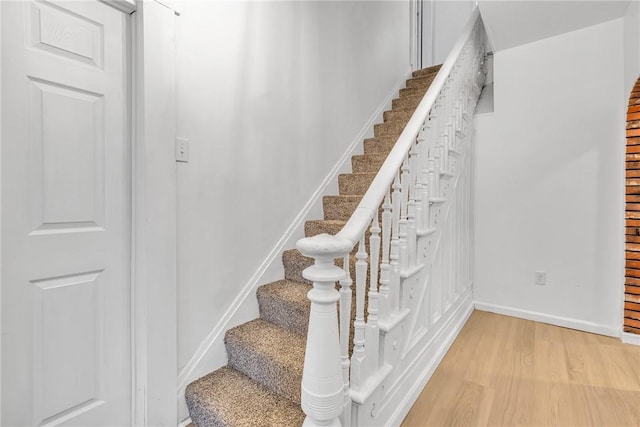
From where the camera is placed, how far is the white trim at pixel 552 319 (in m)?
2.38

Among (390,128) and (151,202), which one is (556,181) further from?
(151,202)

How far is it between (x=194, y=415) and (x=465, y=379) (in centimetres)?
148

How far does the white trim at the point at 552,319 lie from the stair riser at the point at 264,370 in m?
2.21

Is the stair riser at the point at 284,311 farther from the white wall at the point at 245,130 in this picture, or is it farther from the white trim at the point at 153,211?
the white trim at the point at 153,211

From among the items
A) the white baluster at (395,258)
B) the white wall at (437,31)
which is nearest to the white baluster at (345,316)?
the white baluster at (395,258)

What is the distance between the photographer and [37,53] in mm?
1144

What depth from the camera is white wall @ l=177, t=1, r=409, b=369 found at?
5.12 ft

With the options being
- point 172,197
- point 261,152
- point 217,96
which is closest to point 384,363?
point 172,197

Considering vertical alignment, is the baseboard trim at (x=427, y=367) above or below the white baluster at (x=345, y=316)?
below

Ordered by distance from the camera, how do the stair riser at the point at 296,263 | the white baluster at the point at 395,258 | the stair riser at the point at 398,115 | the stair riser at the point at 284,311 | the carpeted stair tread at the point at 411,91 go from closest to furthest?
the white baluster at the point at 395,258 < the stair riser at the point at 284,311 < the stair riser at the point at 296,263 < the stair riser at the point at 398,115 < the carpeted stair tread at the point at 411,91

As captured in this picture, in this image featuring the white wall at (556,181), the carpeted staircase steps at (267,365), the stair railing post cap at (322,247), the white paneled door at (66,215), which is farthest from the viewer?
the white wall at (556,181)

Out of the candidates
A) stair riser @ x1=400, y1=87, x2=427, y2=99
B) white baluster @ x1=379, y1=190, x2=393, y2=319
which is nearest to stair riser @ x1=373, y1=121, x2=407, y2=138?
stair riser @ x1=400, y1=87, x2=427, y2=99

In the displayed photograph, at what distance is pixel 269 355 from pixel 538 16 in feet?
9.96

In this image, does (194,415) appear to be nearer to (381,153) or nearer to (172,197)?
(172,197)
